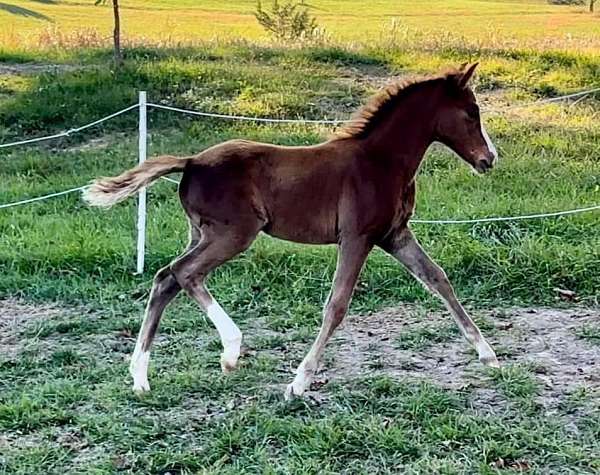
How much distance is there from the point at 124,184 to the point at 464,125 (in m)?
1.61

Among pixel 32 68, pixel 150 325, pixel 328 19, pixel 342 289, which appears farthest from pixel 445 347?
pixel 328 19

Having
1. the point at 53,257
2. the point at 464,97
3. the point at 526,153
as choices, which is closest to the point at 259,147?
the point at 464,97

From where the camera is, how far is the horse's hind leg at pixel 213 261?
4.07 m

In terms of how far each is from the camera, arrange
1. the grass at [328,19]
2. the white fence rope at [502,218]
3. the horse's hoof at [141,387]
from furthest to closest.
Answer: the grass at [328,19], the white fence rope at [502,218], the horse's hoof at [141,387]

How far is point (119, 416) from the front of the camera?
3.96 meters

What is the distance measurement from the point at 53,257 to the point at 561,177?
4.37 meters

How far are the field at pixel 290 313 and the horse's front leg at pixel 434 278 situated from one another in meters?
0.12

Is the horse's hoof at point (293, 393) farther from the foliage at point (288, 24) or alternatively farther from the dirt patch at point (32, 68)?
the foliage at point (288, 24)

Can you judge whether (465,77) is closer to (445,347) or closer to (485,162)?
(485,162)

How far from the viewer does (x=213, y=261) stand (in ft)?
13.4

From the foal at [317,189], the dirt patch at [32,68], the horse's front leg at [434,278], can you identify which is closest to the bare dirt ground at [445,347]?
the horse's front leg at [434,278]

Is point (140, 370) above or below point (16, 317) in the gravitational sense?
above

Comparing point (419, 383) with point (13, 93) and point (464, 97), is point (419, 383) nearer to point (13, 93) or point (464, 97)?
point (464, 97)

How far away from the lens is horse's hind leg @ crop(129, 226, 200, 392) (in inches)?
165
